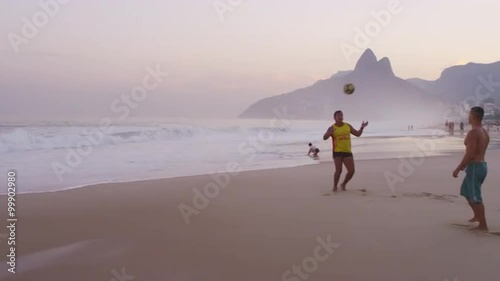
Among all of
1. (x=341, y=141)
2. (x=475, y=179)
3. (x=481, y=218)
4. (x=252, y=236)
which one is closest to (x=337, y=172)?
(x=341, y=141)

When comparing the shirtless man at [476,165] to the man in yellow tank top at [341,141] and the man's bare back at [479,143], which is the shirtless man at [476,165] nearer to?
the man's bare back at [479,143]

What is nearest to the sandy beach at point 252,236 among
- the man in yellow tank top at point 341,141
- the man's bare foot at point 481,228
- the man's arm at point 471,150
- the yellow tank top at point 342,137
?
the man's bare foot at point 481,228

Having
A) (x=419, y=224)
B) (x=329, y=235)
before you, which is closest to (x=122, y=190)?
(x=329, y=235)

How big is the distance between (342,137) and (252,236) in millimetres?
4468

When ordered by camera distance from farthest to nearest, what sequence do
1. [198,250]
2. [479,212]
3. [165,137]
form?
[165,137] < [479,212] < [198,250]

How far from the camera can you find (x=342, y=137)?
29.9 ft

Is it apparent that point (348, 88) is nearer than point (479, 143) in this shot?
No

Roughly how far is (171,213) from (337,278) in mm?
3230

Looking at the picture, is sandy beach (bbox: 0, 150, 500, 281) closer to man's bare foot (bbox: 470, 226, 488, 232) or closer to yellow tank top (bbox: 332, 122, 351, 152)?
man's bare foot (bbox: 470, 226, 488, 232)

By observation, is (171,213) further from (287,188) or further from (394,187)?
(394,187)

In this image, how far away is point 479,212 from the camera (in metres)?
5.53

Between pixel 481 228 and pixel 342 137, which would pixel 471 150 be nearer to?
pixel 481 228

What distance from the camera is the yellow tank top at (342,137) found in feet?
29.8

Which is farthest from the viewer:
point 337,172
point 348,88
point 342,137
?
point 348,88
